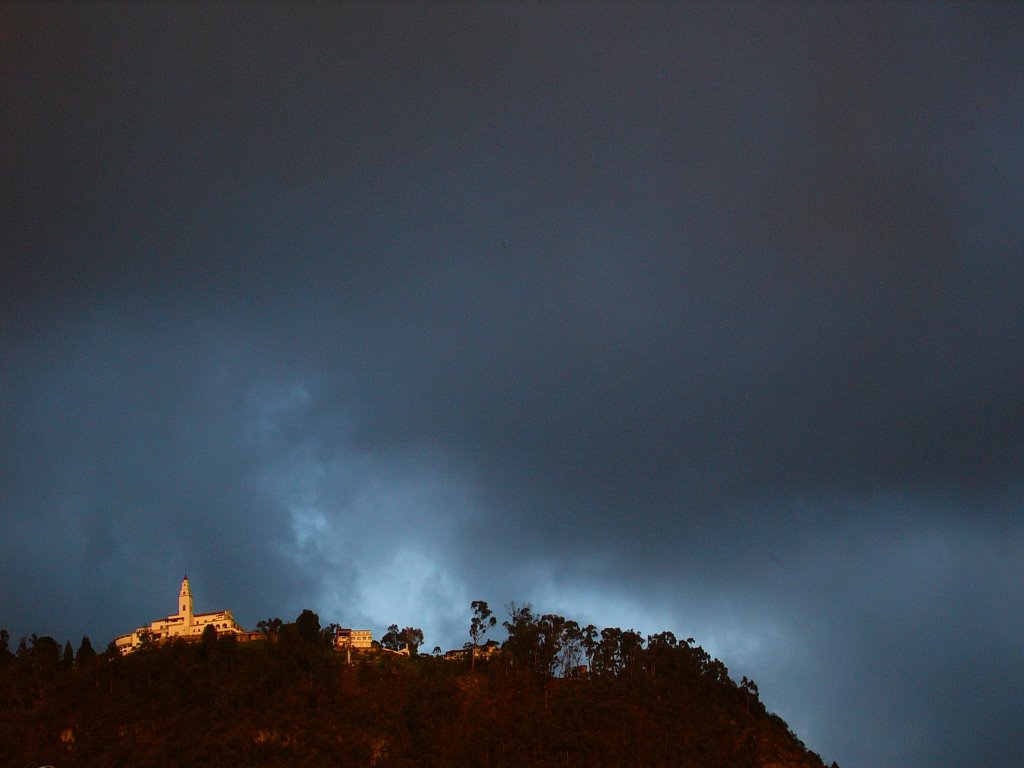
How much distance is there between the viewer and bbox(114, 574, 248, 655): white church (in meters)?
188

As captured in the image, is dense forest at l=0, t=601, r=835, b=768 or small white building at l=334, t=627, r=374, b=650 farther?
small white building at l=334, t=627, r=374, b=650

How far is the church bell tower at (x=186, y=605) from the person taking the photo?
637 feet

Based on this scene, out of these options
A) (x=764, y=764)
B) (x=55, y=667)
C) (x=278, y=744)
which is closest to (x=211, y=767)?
(x=278, y=744)

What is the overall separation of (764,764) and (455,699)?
43.7 metres

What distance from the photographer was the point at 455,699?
171m

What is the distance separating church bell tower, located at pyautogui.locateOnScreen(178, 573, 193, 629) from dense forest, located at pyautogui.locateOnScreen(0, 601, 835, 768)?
1390cm

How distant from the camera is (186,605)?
645 ft

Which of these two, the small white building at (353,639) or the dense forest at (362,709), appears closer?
the dense forest at (362,709)

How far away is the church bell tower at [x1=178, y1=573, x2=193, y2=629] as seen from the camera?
194 m

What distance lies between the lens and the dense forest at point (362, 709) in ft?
495

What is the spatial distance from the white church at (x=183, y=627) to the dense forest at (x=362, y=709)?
6900 millimetres

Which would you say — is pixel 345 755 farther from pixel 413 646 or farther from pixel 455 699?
pixel 413 646

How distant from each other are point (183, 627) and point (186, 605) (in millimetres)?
4574

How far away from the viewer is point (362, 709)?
534 feet
